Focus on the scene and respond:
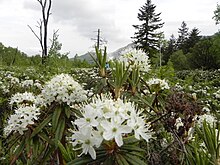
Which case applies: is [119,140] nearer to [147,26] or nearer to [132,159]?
[132,159]

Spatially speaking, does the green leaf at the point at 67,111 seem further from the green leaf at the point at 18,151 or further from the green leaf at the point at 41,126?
the green leaf at the point at 18,151

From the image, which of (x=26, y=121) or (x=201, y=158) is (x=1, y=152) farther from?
(x=201, y=158)

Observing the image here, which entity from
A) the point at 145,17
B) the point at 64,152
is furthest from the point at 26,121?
the point at 145,17

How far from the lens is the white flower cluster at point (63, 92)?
190cm

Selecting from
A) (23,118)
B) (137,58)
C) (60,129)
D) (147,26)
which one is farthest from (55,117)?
(147,26)

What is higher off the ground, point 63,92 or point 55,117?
point 63,92

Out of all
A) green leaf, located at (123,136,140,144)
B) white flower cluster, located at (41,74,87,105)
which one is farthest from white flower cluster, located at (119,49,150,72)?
green leaf, located at (123,136,140,144)

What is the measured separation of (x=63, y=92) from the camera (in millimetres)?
1919

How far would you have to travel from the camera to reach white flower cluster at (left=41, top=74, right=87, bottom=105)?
6.24ft

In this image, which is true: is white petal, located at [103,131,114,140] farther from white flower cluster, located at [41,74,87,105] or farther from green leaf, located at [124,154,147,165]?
white flower cluster, located at [41,74,87,105]

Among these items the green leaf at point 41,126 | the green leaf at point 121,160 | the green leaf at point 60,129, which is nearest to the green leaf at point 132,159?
the green leaf at point 121,160

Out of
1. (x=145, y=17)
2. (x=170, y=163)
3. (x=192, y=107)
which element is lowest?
(x=170, y=163)

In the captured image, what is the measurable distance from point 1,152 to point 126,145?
7.54ft

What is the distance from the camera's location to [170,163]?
5.72ft
